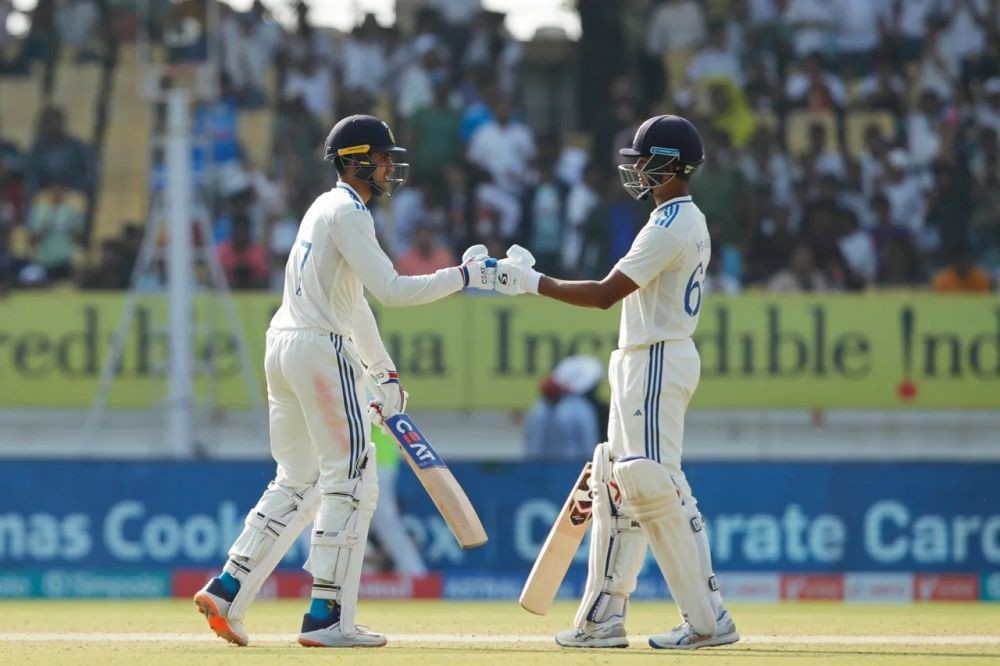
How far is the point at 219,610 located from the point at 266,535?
1.26 ft

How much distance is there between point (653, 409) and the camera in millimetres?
7695

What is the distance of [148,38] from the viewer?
18.0 metres

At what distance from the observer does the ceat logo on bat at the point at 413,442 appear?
314 inches

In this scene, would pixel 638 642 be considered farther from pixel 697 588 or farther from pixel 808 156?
pixel 808 156

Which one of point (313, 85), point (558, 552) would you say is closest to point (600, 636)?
point (558, 552)

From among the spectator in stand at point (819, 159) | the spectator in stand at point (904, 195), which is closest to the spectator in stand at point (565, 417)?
the spectator in stand at point (819, 159)

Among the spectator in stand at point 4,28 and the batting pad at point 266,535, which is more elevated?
the spectator in stand at point 4,28

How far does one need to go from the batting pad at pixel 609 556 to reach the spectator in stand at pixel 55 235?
10.7m

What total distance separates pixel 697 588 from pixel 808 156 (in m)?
11.2

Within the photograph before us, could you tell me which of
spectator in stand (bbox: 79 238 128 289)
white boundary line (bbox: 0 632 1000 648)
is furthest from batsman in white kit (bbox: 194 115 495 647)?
spectator in stand (bbox: 79 238 128 289)

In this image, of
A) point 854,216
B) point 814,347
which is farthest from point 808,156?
point 814,347

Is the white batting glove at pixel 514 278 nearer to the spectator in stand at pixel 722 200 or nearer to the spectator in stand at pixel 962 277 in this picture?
the spectator in stand at pixel 722 200

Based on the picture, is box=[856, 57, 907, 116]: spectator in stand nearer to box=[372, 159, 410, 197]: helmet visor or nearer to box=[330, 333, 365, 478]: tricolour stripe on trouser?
box=[372, 159, 410, 197]: helmet visor

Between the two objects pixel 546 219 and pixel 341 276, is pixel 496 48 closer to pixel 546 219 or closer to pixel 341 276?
pixel 546 219
